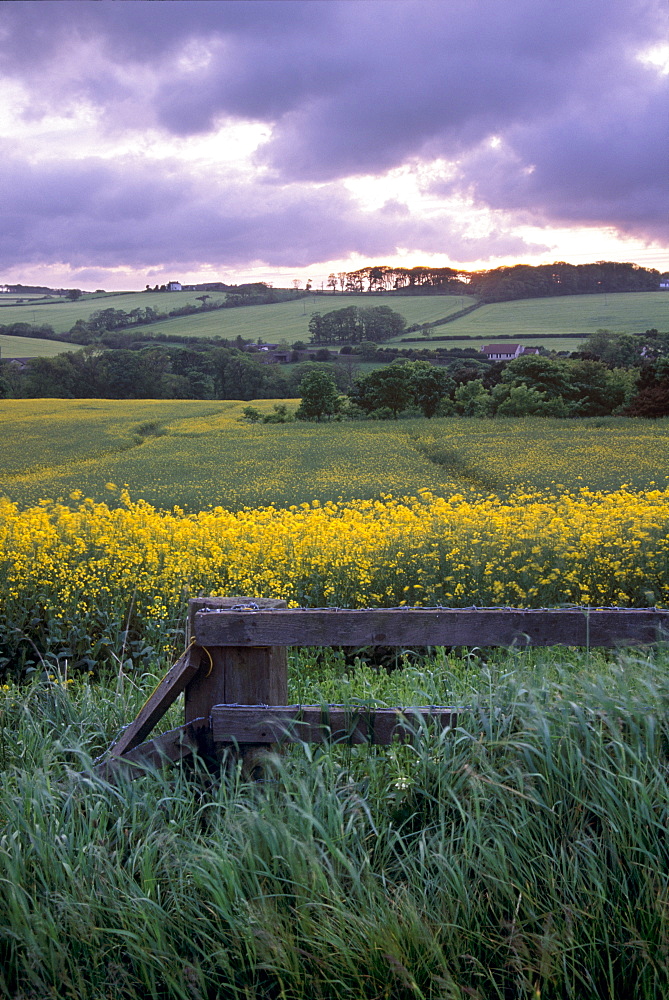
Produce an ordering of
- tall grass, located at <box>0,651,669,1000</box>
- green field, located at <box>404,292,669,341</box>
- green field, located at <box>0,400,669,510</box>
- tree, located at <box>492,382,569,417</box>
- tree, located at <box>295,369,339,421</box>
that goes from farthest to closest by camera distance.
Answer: green field, located at <box>404,292,669,341</box> < tree, located at <box>295,369,339,421</box> < tree, located at <box>492,382,569,417</box> < green field, located at <box>0,400,669,510</box> < tall grass, located at <box>0,651,669,1000</box>

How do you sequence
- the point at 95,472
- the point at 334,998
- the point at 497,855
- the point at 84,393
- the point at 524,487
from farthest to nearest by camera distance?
the point at 84,393
the point at 95,472
the point at 524,487
the point at 497,855
the point at 334,998

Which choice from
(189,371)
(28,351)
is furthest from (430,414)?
(28,351)

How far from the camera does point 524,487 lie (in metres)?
15.7

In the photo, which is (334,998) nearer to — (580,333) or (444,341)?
(444,341)

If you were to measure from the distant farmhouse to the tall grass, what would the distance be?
33349 mm

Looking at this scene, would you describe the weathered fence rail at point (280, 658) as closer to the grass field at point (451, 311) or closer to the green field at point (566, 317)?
the grass field at point (451, 311)

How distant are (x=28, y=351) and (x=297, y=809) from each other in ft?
91.1

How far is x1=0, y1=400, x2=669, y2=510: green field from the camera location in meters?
16.1

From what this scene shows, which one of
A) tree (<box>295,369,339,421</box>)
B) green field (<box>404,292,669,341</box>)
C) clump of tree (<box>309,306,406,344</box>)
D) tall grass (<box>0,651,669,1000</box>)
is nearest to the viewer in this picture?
tall grass (<box>0,651,669,1000</box>)

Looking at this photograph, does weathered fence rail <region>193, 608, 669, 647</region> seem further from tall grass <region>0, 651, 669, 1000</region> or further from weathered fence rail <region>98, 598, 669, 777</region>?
tall grass <region>0, 651, 669, 1000</region>

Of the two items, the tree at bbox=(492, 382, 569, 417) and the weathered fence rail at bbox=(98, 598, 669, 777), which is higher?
the tree at bbox=(492, 382, 569, 417)

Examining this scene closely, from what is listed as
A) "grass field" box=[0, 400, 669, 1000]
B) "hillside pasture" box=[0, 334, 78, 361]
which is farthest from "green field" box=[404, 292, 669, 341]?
"grass field" box=[0, 400, 669, 1000]

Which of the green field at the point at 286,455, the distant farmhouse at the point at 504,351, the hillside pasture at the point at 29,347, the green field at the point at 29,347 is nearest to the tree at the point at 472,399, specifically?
the green field at the point at 286,455

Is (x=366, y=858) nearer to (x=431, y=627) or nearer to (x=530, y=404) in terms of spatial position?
(x=431, y=627)
